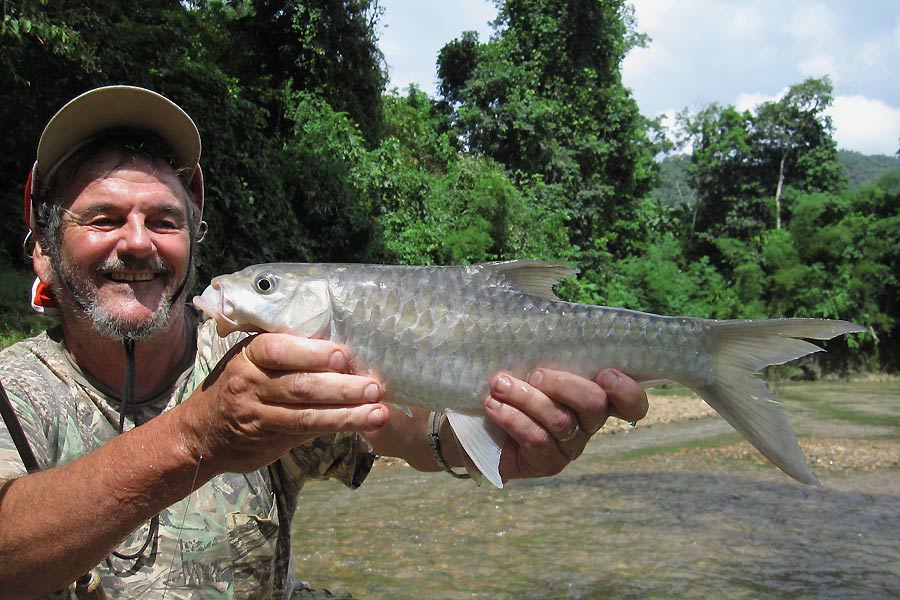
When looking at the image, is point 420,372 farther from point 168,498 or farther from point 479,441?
point 168,498

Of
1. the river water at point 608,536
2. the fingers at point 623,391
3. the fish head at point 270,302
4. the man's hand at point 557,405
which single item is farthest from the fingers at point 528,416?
the river water at point 608,536

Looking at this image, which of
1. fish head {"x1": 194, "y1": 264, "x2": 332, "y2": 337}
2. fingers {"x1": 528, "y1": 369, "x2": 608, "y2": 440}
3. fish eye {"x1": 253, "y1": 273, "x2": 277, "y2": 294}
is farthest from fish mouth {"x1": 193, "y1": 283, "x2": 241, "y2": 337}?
fingers {"x1": 528, "y1": 369, "x2": 608, "y2": 440}

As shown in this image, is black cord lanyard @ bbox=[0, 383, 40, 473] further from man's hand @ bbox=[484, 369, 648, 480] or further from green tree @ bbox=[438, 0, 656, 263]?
green tree @ bbox=[438, 0, 656, 263]

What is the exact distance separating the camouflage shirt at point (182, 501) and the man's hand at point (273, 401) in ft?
2.43

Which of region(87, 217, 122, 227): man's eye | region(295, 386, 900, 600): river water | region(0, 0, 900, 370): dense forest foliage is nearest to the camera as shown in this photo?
region(87, 217, 122, 227): man's eye

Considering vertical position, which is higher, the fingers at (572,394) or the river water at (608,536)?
the fingers at (572,394)

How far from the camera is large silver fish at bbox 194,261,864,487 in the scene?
2.16 metres

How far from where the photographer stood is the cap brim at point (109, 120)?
8.71 feet

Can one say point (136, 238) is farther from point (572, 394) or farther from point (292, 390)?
point (572, 394)

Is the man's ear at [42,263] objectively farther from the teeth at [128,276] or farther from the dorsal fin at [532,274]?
the dorsal fin at [532,274]

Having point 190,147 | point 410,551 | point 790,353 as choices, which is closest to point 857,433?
point 410,551

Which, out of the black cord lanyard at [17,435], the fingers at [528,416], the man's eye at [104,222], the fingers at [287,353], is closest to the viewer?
the fingers at [287,353]

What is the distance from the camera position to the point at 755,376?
2369 millimetres

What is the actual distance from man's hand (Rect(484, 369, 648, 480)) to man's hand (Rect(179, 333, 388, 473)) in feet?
1.63
